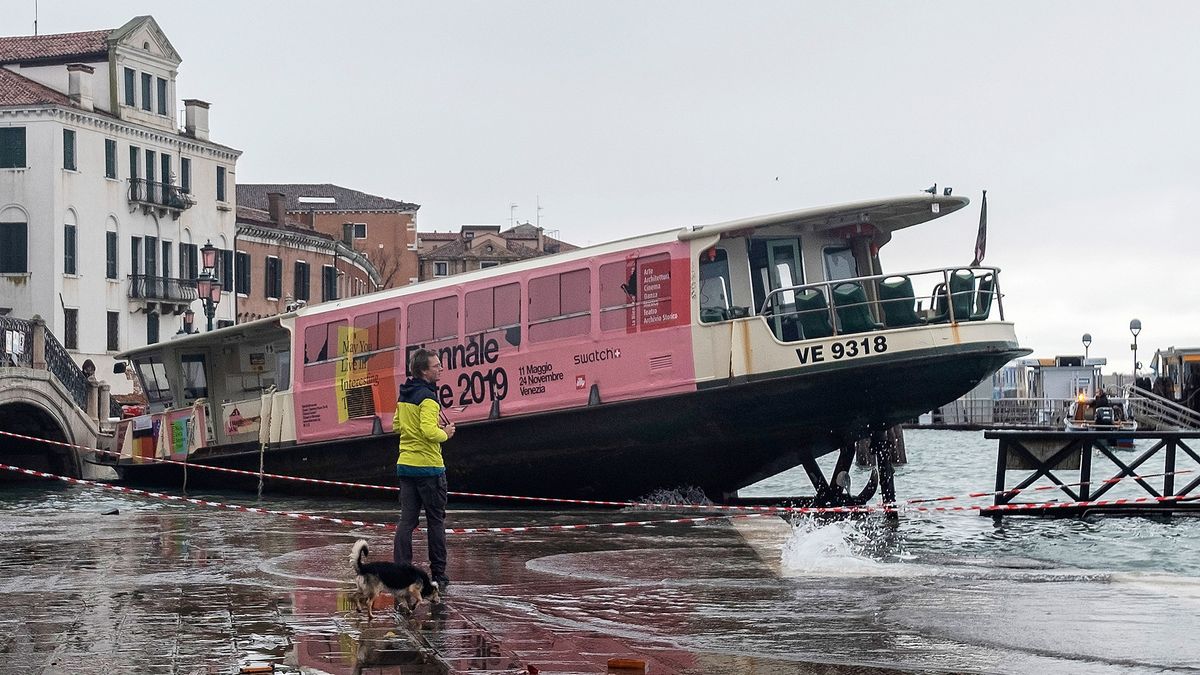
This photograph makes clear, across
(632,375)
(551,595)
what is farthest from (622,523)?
(551,595)

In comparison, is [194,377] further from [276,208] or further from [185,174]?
[276,208]

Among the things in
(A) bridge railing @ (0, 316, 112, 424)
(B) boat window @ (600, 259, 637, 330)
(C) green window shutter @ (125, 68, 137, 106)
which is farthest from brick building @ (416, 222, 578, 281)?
(B) boat window @ (600, 259, 637, 330)

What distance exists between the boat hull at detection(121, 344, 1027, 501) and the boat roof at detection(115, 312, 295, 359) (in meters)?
3.86

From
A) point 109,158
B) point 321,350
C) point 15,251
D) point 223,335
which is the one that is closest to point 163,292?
point 109,158

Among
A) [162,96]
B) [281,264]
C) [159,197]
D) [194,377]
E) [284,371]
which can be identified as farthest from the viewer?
[281,264]

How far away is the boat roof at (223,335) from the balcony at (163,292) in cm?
3136

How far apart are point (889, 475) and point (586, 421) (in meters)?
3.86

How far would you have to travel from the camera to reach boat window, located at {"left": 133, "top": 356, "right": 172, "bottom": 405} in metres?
30.9

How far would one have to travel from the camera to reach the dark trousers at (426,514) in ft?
38.1

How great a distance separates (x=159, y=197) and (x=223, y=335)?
118 ft

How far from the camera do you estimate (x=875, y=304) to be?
20.3 m

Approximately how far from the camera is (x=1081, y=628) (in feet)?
30.9

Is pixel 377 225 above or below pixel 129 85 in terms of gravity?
below

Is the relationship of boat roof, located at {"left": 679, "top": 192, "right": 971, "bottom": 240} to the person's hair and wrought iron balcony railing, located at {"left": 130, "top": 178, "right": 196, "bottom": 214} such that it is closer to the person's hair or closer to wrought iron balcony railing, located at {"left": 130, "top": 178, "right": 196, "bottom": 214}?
the person's hair
